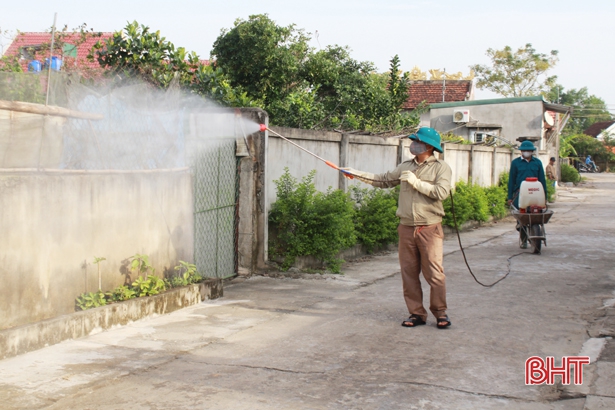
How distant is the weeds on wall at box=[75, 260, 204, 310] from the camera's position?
6180 millimetres

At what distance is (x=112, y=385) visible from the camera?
4676 millimetres

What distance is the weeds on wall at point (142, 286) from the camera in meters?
6.18

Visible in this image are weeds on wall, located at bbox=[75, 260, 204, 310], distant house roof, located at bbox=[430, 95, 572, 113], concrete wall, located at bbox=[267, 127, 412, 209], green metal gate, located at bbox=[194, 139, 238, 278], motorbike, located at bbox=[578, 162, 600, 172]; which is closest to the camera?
weeds on wall, located at bbox=[75, 260, 204, 310]

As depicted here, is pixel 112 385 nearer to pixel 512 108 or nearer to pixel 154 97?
pixel 154 97

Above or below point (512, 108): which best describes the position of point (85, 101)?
below

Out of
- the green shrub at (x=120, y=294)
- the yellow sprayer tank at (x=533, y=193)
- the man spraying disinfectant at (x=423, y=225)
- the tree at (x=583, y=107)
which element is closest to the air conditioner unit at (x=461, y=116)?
the yellow sprayer tank at (x=533, y=193)

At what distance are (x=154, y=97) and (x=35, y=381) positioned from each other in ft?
11.7

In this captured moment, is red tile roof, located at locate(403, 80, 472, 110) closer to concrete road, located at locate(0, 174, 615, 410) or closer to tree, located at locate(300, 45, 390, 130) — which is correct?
tree, located at locate(300, 45, 390, 130)

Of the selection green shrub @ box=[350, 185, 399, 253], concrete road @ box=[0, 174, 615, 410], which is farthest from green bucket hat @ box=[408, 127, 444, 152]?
green shrub @ box=[350, 185, 399, 253]

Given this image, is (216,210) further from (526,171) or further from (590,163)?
(590,163)

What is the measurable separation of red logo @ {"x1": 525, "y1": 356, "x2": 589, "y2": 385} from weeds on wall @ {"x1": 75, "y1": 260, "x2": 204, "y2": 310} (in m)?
3.68

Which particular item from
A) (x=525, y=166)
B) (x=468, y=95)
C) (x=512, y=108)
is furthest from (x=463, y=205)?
(x=468, y=95)

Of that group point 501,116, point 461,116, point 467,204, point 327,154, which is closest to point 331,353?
point 327,154

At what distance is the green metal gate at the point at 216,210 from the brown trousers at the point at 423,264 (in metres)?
2.68
